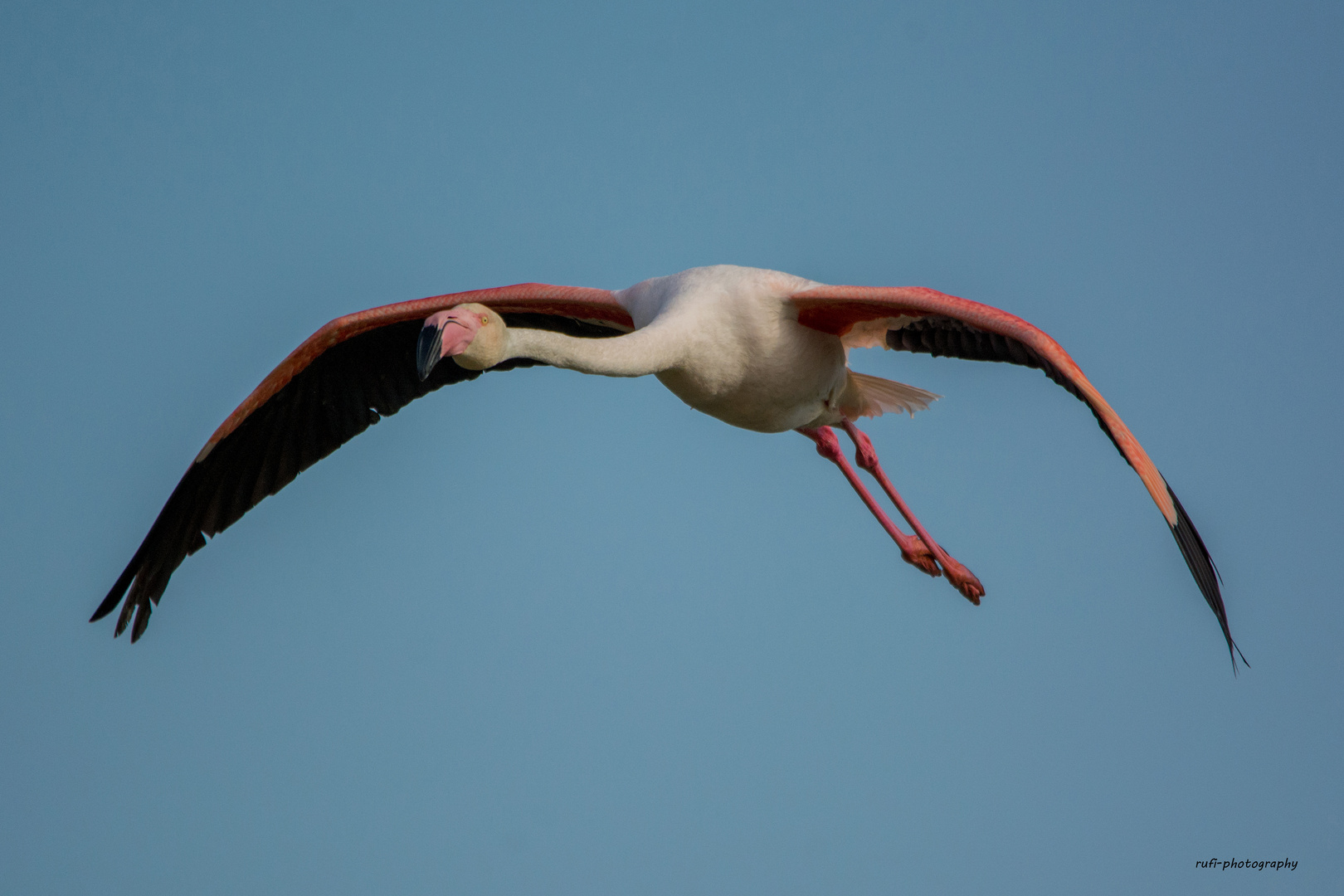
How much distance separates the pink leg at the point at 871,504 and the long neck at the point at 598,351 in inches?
116

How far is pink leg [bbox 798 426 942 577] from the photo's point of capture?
8.88 m

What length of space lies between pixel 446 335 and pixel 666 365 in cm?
155

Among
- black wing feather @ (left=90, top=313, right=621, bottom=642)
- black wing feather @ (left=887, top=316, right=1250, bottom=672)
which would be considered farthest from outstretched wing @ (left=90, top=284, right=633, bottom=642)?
black wing feather @ (left=887, top=316, right=1250, bottom=672)

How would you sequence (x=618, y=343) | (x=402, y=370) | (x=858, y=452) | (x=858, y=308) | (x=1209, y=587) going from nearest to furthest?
(x=1209, y=587), (x=618, y=343), (x=858, y=308), (x=402, y=370), (x=858, y=452)

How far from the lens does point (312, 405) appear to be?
8617mm

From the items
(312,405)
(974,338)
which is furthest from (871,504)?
(312,405)

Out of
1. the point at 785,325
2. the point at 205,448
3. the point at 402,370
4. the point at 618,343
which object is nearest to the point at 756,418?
the point at 785,325

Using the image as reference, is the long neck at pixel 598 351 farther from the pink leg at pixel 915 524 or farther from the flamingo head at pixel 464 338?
the pink leg at pixel 915 524

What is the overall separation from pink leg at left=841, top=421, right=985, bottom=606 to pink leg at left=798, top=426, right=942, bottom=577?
85 millimetres

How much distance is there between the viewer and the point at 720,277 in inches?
285

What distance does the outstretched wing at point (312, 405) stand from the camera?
782cm

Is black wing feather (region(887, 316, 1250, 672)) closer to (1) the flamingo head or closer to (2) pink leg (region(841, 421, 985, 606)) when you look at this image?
(2) pink leg (region(841, 421, 985, 606))

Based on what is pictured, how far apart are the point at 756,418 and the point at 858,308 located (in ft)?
3.46

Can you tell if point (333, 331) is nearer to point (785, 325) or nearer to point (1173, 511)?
point (785, 325)
